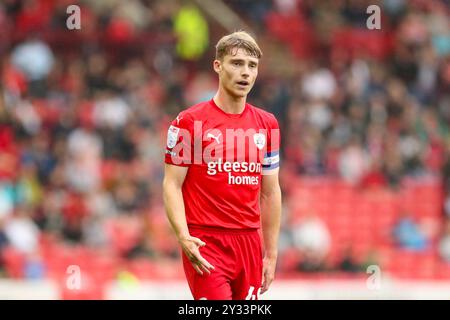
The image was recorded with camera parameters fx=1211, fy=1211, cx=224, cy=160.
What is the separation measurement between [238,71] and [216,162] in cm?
59

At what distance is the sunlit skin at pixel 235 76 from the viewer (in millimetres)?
7664

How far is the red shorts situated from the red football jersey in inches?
2.8

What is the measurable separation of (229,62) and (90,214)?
30.5ft

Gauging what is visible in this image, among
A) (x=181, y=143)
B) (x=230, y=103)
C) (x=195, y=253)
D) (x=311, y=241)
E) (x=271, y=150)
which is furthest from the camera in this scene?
(x=311, y=241)

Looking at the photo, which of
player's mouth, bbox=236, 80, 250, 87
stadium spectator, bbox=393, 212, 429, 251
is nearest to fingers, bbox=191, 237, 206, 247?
player's mouth, bbox=236, 80, 250, 87

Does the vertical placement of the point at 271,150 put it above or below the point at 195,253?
above

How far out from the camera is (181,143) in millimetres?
7645

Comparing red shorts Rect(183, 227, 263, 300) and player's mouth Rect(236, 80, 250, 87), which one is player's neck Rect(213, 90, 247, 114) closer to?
player's mouth Rect(236, 80, 250, 87)

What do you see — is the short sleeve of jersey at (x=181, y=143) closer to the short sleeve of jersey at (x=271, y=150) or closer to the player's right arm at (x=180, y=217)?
the player's right arm at (x=180, y=217)

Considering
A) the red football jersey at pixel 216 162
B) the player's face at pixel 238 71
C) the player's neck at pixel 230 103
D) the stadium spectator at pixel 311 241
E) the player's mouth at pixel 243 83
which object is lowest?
the stadium spectator at pixel 311 241

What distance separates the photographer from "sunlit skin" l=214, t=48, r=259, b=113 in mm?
7664

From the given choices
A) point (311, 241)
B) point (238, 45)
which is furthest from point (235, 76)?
point (311, 241)

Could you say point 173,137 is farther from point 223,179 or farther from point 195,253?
point 195,253

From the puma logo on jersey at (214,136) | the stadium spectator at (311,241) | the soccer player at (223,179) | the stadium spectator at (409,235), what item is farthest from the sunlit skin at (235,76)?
the stadium spectator at (409,235)
